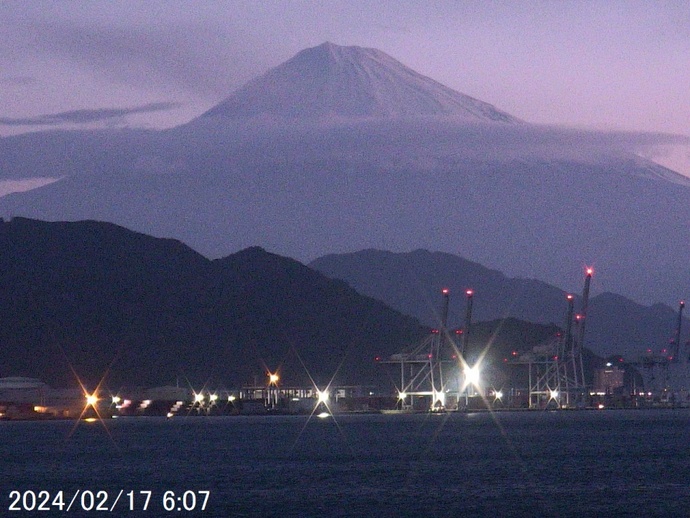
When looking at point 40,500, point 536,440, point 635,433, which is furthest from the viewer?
point 635,433

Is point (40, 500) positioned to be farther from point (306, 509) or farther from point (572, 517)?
point (572, 517)

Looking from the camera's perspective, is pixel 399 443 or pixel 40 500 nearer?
pixel 40 500

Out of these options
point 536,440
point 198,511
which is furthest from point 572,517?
point 536,440

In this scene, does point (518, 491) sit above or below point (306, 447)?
below

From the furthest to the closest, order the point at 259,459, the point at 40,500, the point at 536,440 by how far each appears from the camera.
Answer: the point at 536,440
the point at 259,459
the point at 40,500

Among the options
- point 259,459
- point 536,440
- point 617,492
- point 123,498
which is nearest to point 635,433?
point 536,440

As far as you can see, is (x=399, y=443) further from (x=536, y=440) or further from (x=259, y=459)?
(x=259, y=459)
